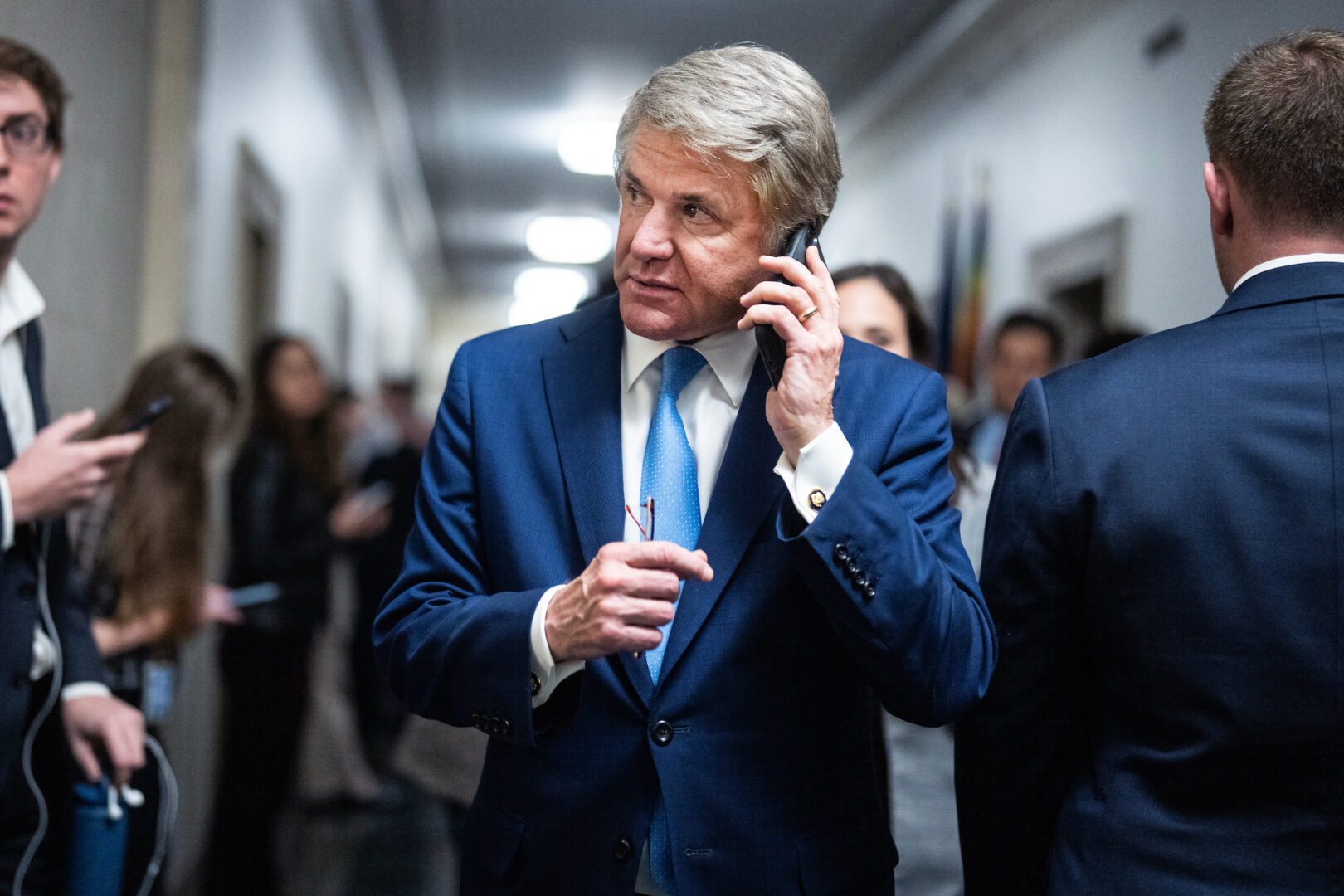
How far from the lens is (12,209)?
6.57ft

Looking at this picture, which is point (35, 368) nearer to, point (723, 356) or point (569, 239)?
point (723, 356)

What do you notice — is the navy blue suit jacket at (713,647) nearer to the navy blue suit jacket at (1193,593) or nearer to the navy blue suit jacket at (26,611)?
the navy blue suit jacket at (1193,593)

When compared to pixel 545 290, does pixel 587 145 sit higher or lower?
higher

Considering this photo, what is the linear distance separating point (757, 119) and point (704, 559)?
565 mm

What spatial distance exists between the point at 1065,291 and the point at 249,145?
4.47 meters

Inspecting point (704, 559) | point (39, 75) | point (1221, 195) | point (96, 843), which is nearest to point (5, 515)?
point (96, 843)

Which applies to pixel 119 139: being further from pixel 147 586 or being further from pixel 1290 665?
pixel 1290 665

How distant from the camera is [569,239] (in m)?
14.7

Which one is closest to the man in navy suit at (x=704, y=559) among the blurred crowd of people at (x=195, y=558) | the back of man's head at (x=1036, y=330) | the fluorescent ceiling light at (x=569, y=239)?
the blurred crowd of people at (x=195, y=558)

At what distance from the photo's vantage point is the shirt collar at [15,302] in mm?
2078

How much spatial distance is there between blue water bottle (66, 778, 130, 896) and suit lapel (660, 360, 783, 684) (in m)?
1.25

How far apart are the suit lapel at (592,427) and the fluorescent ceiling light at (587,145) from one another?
26.6 feet

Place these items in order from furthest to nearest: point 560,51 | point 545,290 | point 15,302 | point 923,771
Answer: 1. point 545,290
2. point 560,51
3. point 923,771
4. point 15,302

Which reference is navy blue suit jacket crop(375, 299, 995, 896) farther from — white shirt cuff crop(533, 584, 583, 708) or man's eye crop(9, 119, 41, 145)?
man's eye crop(9, 119, 41, 145)
